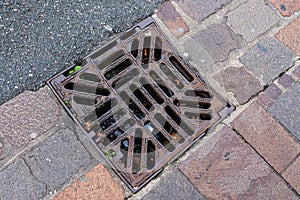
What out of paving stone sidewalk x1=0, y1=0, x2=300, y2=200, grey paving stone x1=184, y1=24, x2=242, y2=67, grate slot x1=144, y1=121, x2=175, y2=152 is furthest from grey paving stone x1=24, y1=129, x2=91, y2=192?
grey paving stone x1=184, y1=24, x2=242, y2=67

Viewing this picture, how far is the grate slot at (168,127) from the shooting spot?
201 cm

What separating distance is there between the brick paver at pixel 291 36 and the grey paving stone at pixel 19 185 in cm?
165

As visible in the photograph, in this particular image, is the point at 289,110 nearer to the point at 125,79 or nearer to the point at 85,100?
the point at 125,79

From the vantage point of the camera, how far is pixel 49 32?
215cm

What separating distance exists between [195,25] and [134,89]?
1.95 feet

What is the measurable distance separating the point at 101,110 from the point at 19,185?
0.55 m

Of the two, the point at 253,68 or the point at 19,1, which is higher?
the point at 19,1

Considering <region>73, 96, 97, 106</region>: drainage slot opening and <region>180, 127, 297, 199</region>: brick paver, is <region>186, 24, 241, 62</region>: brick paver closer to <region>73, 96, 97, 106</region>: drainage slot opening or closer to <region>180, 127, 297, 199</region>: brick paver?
<region>180, 127, 297, 199</region>: brick paver

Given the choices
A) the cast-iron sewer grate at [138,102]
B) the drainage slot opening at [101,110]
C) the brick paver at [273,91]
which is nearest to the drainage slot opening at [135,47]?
the cast-iron sewer grate at [138,102]

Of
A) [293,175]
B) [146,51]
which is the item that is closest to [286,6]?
[146,51]

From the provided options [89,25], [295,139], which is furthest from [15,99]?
[295,139]

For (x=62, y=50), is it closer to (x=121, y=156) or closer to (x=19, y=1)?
(x=19, y=1)

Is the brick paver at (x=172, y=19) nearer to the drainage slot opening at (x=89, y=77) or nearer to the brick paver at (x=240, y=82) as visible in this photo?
the brick paver at (x=240, y=82)

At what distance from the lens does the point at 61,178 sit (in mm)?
1887
